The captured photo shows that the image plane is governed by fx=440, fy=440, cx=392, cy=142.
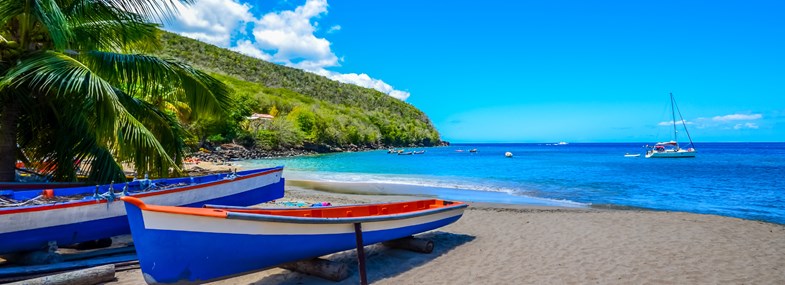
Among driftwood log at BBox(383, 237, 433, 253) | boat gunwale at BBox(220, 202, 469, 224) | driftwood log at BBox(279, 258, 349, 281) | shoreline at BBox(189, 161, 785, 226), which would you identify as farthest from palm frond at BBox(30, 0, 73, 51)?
shoreline at BBox(189, 161, 785, 226)

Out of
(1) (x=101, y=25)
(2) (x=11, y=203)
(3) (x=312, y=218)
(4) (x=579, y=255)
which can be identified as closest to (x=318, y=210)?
(3) (x=312, y=218)

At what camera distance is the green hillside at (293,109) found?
55.9m

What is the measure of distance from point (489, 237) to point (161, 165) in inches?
278

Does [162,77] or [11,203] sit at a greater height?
[162,77]

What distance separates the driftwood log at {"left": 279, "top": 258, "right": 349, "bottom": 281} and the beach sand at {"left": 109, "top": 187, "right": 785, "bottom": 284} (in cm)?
13

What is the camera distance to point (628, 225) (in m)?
11.5

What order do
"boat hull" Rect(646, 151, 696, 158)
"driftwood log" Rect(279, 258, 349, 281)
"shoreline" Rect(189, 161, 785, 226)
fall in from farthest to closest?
"boat hull" Rect(646, 151, 696, 158) < "shoreline" Rect(189, 161, 785, 226) < "driftwood log" Rect(279, 258, 349, 281)

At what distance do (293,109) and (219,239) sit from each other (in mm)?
69392

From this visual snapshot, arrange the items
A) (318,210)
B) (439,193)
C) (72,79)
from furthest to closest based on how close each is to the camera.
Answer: (439,193) < (318,210) < (72,79)

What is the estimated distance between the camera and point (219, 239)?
5.11m

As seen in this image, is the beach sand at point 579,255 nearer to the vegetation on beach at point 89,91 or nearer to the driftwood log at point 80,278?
the driftwood log at point 80,278

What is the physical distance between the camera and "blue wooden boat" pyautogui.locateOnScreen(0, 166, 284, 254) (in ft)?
19.9

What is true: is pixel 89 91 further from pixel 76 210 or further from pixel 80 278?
pixel 80 278

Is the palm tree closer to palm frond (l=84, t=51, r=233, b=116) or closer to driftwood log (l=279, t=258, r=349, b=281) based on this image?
palm frond (l=84, t=51, r=233, b=116)
